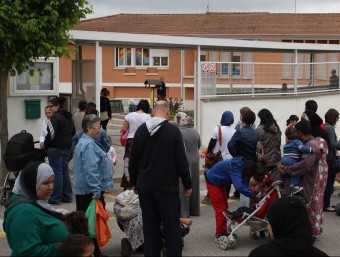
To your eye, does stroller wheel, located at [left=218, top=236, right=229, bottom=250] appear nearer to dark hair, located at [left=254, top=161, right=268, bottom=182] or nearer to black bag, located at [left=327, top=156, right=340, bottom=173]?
dark hair, located at [left=254, top=161, right=268, bottom=182]

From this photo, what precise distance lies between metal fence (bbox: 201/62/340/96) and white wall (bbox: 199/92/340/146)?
0.30 metres

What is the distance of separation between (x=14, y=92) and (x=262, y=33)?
132ft

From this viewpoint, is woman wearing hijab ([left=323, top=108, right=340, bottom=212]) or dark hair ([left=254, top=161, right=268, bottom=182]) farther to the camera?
woman wearing hijab ([left=323, top=108, right=340, bottom=212])

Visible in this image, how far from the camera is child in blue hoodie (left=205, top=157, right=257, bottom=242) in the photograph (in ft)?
29.3

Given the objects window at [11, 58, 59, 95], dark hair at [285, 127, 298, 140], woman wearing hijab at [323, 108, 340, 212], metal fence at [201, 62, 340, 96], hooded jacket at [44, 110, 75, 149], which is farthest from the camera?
metal fence at [201, 62, 340, 96]

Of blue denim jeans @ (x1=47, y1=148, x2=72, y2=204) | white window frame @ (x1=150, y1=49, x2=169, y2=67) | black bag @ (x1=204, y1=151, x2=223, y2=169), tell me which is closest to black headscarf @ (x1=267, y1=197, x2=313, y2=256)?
black bag @ (x1=204, y1=151, x2=223, y2=169)

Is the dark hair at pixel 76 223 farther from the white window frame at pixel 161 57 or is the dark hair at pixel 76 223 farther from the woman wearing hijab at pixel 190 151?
the white window frame at pixel 161 57

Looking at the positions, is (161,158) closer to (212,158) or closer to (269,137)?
(269,137)

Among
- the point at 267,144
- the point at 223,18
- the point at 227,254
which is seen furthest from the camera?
the point at 223,18

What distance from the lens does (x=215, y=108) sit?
21.8m

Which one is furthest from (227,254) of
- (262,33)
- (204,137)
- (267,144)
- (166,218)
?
(262,33)

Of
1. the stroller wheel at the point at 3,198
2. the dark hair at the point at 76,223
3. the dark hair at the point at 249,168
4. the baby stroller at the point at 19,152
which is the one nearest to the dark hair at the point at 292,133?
the dark hair at the point at 249,168

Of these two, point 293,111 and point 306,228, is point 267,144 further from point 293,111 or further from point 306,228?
point 293,111

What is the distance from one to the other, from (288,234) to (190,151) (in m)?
6.05
